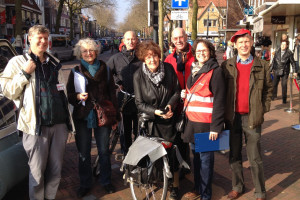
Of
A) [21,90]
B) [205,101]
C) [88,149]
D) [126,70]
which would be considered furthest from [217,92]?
[21,90]

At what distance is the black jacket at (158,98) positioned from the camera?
3367 millimetres

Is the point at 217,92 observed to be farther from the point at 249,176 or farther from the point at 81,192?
the point at 81,192

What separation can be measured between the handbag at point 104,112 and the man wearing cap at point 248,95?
1.33 meters

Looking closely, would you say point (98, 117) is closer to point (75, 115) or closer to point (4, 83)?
point (75, 115)

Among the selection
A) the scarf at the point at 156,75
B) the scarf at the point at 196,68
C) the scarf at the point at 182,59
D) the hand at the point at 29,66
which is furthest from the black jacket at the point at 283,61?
the hand at the point at 29,66

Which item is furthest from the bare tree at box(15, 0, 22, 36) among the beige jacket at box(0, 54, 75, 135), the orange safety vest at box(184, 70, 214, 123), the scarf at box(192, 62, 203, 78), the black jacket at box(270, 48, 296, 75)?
the orange safety vest at box(184, 70, 214, 123)

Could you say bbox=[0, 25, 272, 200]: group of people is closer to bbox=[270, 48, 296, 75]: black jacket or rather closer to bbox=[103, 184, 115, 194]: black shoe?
bbox=[103, 184, 115, 194]: black shoe

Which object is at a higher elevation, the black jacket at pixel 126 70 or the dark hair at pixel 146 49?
the dark hair at pixel 146 49

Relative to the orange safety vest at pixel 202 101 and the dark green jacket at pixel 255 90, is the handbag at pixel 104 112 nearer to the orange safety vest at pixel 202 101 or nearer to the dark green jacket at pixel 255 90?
the orange safety vest at pixel 202 101

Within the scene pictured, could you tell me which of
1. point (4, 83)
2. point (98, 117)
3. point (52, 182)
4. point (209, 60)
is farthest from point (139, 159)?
point (4, 83)

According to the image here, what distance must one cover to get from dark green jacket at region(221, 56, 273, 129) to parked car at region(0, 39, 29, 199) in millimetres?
2249

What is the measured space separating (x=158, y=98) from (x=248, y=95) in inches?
38.5

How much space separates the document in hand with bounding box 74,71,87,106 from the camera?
3.47 m

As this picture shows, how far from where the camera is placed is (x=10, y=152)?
306 cm
